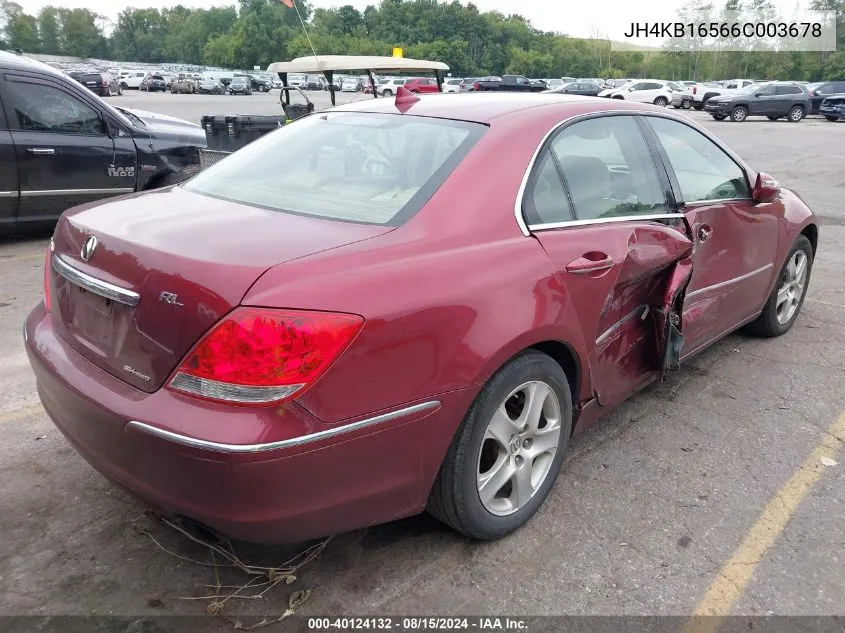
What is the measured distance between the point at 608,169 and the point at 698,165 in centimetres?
89

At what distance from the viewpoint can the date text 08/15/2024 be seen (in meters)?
2.15

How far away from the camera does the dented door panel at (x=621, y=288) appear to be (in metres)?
2.60

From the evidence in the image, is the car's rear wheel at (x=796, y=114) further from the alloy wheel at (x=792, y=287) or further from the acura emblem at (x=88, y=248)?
the acura emblem at (x=88, y=248)

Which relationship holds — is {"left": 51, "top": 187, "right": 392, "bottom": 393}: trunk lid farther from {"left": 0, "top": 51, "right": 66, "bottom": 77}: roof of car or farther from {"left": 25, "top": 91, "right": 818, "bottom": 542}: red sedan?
{"left": 0, "top": 51, "right": 66, "bottom": 77}: roof of car

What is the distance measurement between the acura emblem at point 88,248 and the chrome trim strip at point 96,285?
5cm

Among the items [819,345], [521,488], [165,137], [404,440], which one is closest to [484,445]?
[521,488]

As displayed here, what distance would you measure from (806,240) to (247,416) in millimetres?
4279

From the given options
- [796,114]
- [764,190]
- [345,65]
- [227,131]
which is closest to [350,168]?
[764,190]

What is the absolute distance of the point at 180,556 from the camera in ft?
8.00

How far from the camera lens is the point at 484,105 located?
295 centimetres

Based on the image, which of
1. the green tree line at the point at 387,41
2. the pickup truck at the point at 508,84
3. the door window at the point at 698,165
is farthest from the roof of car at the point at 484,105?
the green tree line at the point at 387,41

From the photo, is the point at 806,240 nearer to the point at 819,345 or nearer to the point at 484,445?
the point at 819,345

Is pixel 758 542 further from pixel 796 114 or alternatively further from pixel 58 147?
pixel 796 114

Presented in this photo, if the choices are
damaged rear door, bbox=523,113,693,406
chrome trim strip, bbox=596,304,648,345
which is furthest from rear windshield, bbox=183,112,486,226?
chrome trim strip, bbox=596,304,648,345
